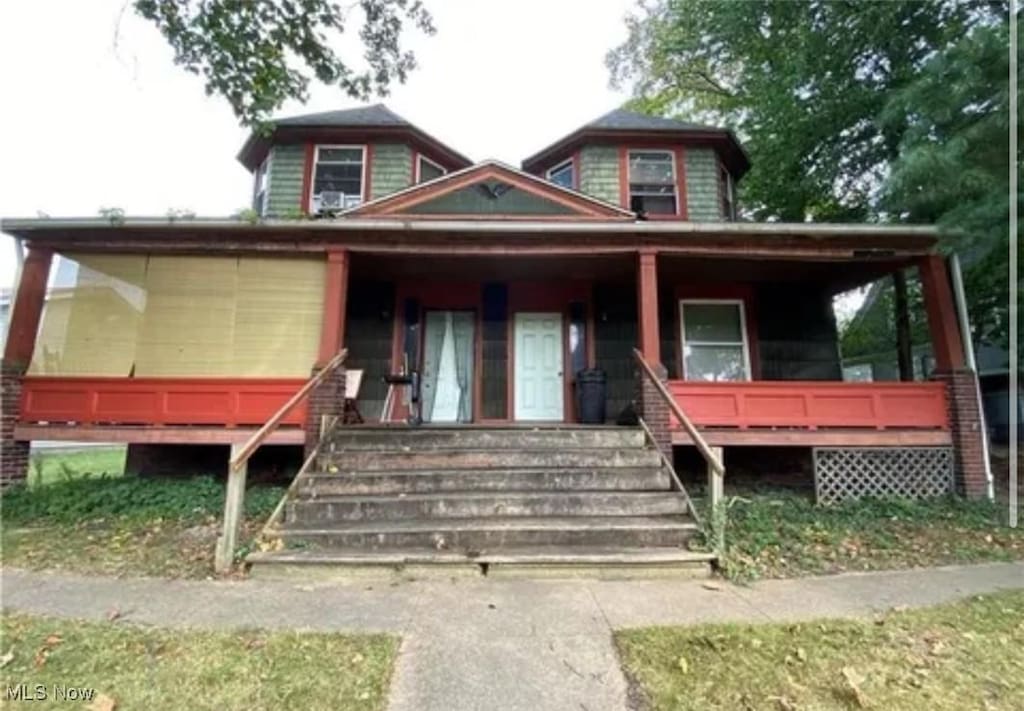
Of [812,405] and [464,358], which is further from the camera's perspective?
[464,358]

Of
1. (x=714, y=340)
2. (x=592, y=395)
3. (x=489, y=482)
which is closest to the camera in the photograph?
(x=489, y=482)

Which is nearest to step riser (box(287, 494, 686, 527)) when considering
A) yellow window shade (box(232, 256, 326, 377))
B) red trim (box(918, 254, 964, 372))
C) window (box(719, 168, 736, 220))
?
yellow window shade (box(232, 256, 326, 377))

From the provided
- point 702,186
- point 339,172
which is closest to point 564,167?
point 702,186

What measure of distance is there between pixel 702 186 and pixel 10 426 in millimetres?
11633

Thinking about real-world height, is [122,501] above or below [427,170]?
below

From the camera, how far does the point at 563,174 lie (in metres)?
11.0

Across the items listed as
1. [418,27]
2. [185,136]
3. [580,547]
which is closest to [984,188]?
[580,547]

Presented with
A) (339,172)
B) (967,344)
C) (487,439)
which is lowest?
(487,439)

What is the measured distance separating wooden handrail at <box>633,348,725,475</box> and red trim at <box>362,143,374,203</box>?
6250 mm

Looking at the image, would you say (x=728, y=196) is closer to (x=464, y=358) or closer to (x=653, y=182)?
(x=653, y=182)

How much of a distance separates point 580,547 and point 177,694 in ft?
10.7

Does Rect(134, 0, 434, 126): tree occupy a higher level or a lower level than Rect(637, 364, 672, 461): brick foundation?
higher

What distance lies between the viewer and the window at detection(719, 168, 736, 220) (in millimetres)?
10672

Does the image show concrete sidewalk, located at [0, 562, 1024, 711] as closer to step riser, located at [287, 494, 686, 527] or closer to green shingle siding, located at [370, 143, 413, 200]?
step riser, located at [287, 494, 686, 527]
